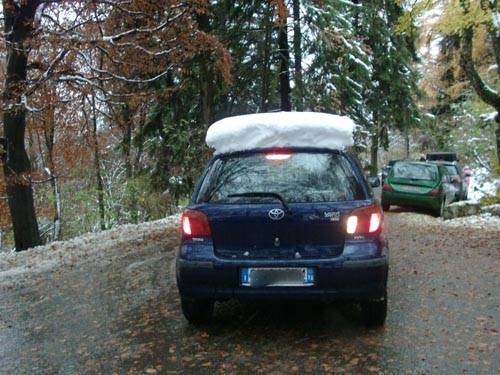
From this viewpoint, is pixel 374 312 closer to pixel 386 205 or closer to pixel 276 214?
pixel 276 214

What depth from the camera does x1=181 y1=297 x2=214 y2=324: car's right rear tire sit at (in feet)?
17.3

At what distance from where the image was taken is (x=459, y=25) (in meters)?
13.8

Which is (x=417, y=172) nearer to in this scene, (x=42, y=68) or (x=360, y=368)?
(x=42, y=68)

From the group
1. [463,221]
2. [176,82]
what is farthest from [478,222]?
[176,82]

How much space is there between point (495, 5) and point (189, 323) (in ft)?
39.7

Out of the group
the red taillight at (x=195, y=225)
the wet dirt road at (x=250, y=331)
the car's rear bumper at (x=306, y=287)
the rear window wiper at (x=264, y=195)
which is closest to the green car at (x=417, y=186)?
the wet dirt road at (x=250, y=331)

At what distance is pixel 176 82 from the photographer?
68.2ft

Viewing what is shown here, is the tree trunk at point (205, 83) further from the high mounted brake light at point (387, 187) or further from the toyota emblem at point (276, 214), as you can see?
the toyota emblem at point (276, 214)

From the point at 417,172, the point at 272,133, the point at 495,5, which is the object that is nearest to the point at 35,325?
the point at 272,133

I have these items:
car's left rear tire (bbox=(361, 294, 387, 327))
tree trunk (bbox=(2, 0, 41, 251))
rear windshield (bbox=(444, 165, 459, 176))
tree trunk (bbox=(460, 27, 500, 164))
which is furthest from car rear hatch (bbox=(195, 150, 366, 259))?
rear windshield (bbox=(444, 165, 459, 176))

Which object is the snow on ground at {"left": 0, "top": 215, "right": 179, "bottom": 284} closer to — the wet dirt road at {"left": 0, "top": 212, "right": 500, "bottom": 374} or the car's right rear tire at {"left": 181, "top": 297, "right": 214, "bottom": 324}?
the wet dirt road at {"left": 0, "top": 212, "right": 500, "bottom": 374}

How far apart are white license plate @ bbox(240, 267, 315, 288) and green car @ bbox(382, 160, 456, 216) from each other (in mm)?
11343

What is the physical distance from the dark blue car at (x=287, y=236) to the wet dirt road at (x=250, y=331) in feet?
1.53

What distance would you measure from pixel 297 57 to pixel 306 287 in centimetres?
1710
